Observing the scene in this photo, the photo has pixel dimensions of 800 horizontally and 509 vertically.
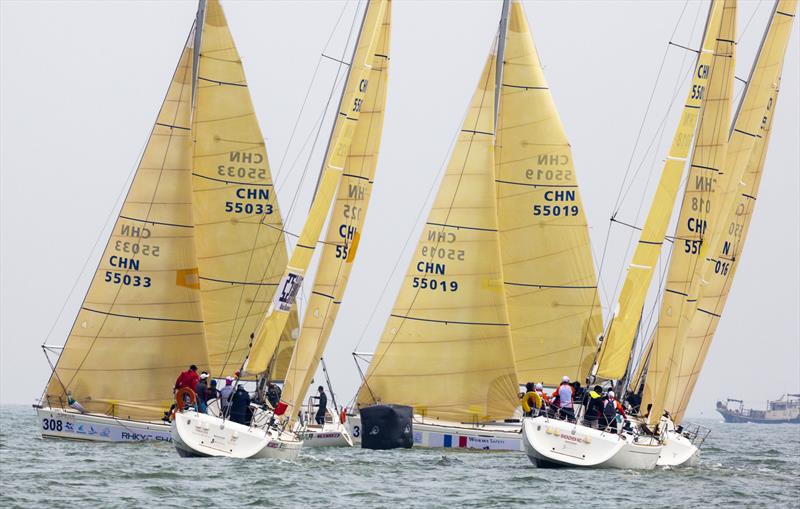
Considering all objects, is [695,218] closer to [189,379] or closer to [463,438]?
[463,438]

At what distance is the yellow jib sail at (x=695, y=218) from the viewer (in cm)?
3603

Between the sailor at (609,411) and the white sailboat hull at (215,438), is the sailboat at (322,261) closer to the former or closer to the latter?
the white sailboat hull at (215,438)

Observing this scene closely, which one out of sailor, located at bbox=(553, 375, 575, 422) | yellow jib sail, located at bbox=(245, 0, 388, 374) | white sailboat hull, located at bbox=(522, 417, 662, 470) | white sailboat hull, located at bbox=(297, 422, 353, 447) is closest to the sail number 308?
white sailboat hull, located at bbox=(297, 422, 353, 447)

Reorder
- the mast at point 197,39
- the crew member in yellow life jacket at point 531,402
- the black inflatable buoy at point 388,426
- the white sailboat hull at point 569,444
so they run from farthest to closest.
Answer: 1. the mast at point 197,39
2. the black inflatable buoy at point 388,426
3. the crew member in yellow life jacket at point 531,402
4. the white sailboat hull at point 569,444

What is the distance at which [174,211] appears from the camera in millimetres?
39781

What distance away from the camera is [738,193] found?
136 feet

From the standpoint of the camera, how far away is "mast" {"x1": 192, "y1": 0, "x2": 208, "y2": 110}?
4147cm

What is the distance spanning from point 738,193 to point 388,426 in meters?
11.0

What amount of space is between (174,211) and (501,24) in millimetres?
9613

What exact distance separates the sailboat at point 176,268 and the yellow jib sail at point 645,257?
32.1 feet

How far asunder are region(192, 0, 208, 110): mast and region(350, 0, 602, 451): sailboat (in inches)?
266

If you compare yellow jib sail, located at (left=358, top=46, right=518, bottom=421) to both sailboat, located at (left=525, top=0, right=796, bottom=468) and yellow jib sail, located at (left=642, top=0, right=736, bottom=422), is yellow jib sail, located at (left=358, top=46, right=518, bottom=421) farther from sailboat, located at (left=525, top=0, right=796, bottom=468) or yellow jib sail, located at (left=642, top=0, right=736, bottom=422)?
yellow jib sail, located at (left=642, top=0, right=736, bottom=422)

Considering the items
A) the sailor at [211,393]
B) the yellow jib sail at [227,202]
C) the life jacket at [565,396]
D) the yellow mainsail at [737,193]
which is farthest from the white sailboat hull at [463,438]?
the yellow jib sail at [227,202]

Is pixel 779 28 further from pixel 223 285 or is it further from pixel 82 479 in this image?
pixel 82 479
